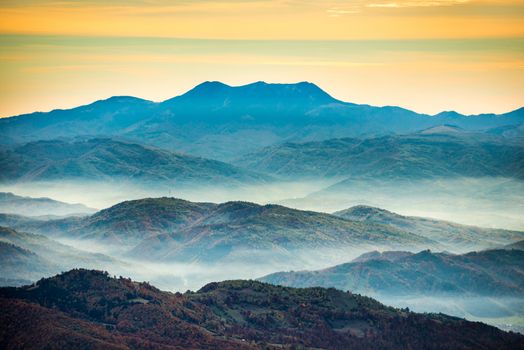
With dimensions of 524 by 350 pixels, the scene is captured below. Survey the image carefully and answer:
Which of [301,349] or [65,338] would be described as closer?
[65,338]

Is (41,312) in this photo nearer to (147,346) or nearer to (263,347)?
(147,346)

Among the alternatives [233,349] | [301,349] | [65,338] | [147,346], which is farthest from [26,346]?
[301,349]

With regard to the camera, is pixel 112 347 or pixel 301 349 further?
pixel 301 349

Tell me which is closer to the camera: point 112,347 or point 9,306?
point 112,347

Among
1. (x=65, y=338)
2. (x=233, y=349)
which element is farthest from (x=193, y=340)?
(x=65, y=338)

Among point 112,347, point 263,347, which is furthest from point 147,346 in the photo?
point 263,347

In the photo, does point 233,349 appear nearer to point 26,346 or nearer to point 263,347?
point 263,347

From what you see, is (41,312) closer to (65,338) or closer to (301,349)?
(65,338)
